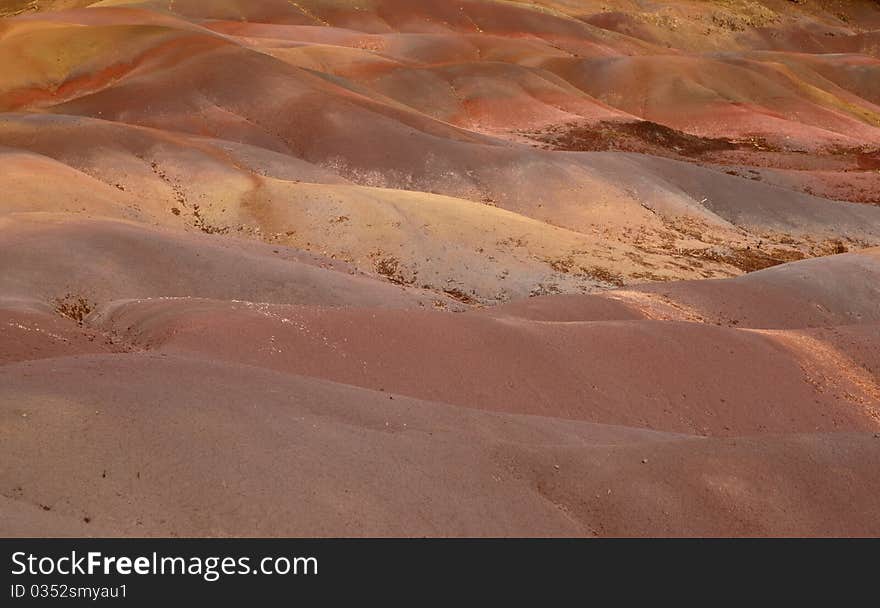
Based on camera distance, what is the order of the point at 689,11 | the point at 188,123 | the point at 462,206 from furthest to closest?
the point at 689,11 → the point at 188,123 → the point at 462,206

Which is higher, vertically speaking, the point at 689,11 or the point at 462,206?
the point at 689,11

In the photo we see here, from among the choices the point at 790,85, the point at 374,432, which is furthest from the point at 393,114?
the point at 790,85

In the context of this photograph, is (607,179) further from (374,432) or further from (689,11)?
(689,11)

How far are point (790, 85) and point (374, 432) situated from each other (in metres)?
81.0

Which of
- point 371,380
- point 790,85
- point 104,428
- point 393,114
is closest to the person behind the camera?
point 104,428

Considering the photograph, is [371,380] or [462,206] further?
[462,206]

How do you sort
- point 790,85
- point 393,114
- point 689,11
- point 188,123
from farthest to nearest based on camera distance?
point 689,11 → point 790,85 → point 393,114 → point 188,123

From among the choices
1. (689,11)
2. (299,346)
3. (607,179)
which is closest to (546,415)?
(299,346)

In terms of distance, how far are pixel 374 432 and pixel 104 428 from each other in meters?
3.81

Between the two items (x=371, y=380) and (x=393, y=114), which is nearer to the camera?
(x=371, y=380)

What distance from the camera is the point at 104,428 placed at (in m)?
11.3

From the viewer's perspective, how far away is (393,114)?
5134 cm
